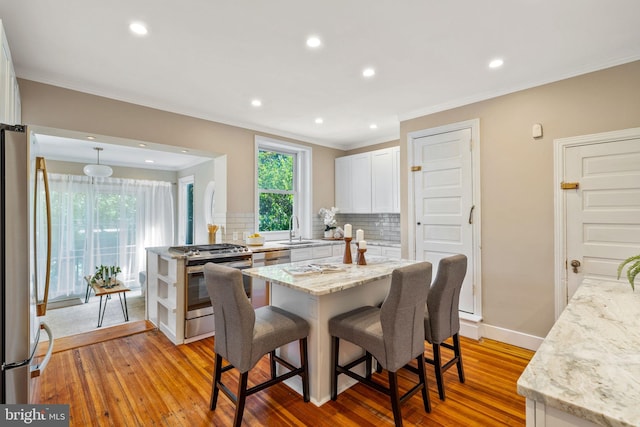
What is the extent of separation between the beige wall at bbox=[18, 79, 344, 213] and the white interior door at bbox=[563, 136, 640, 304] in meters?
3.46

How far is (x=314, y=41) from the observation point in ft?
7.39

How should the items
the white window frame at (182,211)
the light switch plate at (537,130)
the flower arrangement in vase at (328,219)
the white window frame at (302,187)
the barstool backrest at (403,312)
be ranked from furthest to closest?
the white window frame at (182,211) < the flower arrangement in vase at (328,219) < the white window frame at (302,187) < the light switch plate at (537,130) < the barstool backrest at (403,312)

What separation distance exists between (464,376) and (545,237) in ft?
4.97

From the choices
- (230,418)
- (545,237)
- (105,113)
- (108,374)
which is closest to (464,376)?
(545,237)

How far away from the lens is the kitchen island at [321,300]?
6.65ft

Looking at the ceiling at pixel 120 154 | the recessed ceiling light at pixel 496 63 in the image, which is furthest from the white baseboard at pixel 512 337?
the ceiling at pixel 120 154

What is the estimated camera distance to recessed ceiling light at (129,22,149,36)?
204 cm

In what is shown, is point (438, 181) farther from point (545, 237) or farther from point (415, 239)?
point (545, 237)

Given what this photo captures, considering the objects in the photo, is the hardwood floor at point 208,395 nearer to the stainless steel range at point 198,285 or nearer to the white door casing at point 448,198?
the stainless steel range at point 198,285

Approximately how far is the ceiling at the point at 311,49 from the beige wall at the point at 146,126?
11cm

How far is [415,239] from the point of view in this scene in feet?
12.5

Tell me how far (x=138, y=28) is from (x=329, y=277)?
2150mm

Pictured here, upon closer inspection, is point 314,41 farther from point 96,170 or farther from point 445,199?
point 96,170

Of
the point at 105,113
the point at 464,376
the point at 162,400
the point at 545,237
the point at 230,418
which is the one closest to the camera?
the point at 230,418
